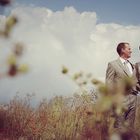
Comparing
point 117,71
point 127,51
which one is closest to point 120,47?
point 127,51

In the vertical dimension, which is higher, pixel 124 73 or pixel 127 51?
pixel 127 51

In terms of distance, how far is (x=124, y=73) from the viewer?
21.6 ft

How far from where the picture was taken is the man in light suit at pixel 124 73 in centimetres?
640

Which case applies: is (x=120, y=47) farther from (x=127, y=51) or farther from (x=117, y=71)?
(x=117, y=71)

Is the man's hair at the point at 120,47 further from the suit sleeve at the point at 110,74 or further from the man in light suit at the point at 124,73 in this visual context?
the suit sleeve at the point at 110,74

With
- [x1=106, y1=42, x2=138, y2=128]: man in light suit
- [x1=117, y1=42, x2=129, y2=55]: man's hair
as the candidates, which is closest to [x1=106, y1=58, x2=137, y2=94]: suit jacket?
[x1=106, y1=42, x2=138, y2=128]: man in light suit

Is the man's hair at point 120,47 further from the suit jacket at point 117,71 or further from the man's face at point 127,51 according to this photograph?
the suit jacket at point 117,71

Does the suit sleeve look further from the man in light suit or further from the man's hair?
the man's hair

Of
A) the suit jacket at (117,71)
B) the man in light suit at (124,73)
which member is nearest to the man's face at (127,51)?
the man in light suit at (124,73)

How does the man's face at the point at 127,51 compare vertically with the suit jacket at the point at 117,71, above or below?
above

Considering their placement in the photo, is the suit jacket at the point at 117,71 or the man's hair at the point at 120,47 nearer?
the man's hair at the point at 120,47

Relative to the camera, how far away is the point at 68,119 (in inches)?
343

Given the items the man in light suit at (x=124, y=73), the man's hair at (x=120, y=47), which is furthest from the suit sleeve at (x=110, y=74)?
the man's hair at (x=120, y=47)

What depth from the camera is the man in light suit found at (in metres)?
6.40
